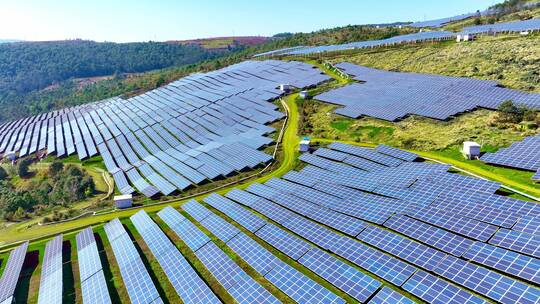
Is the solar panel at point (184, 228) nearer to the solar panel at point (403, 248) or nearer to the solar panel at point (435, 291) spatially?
the solar panel at point (403, 248)

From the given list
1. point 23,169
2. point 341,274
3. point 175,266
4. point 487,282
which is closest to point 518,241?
point 487,282

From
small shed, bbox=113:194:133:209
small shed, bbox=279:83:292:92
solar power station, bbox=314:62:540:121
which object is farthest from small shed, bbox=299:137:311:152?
small shed, bbox=279:83:292:92

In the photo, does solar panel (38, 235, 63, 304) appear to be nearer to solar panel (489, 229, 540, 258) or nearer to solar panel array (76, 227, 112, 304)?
solar panel array (76, 227, 112, 304)

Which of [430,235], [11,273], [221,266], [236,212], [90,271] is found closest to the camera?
[430,235]

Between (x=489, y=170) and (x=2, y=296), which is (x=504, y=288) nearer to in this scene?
(x=489, y=170)

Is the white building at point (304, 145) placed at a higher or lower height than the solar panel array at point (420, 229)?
higher

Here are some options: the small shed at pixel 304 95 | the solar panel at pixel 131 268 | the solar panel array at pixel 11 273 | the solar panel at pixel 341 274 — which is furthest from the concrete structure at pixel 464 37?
the solar panel array at pixel 11 273

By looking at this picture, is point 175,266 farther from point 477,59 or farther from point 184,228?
point 477,59
